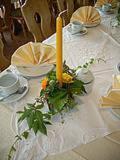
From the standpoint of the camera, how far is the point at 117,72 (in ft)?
3.52

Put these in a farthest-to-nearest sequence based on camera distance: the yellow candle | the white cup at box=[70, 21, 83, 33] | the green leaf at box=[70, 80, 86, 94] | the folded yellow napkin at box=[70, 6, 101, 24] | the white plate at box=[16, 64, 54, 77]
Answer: the folded yellow napkin at box=[70, 6, 101, 24], the white cup at box=[70, 21, 83, 33], the white plate at box=[16, 64, 54, 77], the green leaf at box=[70, 80, 86, 94], the yellow candle

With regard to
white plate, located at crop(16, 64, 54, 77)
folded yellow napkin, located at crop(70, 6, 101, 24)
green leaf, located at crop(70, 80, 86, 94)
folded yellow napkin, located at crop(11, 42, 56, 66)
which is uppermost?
folded yellow napkin, located at crop(70, 6, 101, 24)

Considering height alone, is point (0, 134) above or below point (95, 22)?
below

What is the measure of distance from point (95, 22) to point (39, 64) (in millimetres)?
638

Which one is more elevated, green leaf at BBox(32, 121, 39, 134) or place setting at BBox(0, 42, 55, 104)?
place setting at BBox(0, 42, 55, 104)

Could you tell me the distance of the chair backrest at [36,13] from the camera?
63.1 inches

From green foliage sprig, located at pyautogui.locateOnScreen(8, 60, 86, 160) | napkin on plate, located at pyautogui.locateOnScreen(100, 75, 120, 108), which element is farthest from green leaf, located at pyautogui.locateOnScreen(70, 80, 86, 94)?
napkin on plate, located at pyautogui.locateOnScreen(100, 75, 120, 108)

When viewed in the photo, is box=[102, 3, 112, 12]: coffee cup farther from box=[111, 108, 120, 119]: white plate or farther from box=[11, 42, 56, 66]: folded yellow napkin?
box=[111, 108, 120, 119]: white plate

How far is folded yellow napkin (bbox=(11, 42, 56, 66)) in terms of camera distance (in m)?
1.09

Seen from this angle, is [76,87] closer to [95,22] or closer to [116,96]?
[116,96]

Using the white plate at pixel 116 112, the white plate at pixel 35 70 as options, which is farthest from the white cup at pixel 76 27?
the white plate at pixel 116 112

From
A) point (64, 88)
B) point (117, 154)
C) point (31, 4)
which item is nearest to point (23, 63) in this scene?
point (64, 88)

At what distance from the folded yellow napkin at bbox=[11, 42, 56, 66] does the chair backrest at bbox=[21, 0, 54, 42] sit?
0.52 m

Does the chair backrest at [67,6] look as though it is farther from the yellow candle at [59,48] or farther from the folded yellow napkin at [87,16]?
the yellow candle at [59,48]
